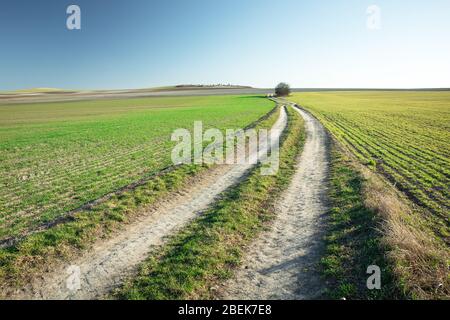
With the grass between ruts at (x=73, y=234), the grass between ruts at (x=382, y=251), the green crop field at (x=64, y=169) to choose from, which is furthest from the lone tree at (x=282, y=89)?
the grass between ruts at (x=382, y=251)

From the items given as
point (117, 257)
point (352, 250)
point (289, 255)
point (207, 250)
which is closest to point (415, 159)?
point (352, 250)

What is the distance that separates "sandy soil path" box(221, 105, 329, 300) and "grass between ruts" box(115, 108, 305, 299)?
47 cm

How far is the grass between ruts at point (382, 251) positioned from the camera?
7.12 metres

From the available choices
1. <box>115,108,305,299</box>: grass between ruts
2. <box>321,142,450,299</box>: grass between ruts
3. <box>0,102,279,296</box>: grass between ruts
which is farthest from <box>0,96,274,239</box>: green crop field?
<box>321,142,450,299</box>: grass between ruts

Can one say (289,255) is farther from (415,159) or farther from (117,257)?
(415,159)

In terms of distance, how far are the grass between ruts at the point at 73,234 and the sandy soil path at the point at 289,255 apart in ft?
17.9

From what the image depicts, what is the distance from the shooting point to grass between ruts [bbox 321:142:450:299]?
712cm

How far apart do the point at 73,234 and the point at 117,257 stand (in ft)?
7.68

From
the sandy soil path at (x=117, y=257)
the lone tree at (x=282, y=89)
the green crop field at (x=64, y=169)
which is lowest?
the sandy soil path at (x=117, y=257)

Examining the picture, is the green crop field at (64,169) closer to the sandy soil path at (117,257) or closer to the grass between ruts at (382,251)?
the sandy soil path at (117,257)

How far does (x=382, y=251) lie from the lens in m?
8.48

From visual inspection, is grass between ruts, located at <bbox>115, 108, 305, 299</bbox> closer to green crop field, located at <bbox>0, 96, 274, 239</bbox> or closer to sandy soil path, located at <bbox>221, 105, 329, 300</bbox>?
sandy soil path, located at <bbox>221, 105, 329, 300</bbox>
